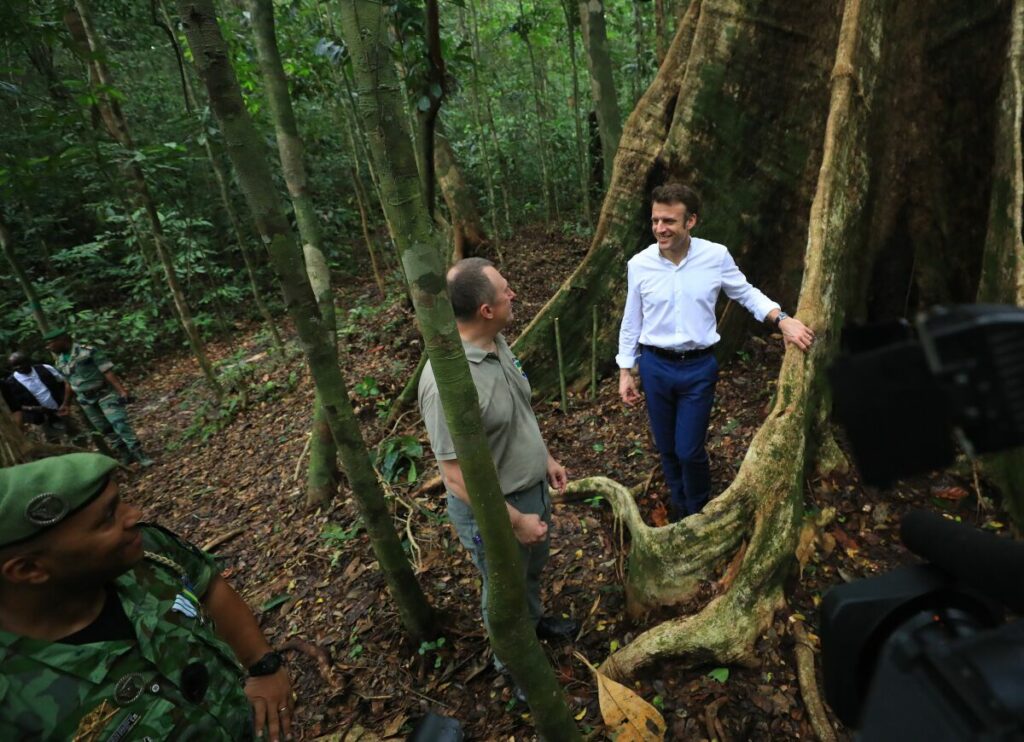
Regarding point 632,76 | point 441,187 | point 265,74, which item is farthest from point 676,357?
point 632,76

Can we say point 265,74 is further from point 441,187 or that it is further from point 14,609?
point 441,187

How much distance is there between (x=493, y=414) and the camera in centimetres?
235

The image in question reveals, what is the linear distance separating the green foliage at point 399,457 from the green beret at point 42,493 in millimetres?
3413

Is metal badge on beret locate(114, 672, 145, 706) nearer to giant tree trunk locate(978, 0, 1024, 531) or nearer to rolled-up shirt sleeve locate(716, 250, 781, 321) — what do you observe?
rolled-up shirt sleeve locate(716, 250, 781, 321)

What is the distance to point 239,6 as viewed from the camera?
28.8 ft

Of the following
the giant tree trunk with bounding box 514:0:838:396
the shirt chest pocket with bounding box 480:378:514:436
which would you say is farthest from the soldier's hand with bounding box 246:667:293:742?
the giant tree trunk with bounding box 514:0:838:396

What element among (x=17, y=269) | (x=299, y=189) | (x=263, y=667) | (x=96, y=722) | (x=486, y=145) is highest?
(x=486, y=145)

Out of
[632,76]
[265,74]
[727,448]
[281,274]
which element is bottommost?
[727,448]

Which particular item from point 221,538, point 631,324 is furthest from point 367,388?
point 631,324

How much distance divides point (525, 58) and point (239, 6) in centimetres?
1039

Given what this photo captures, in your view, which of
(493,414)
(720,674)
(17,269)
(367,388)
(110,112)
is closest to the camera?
(493,414)

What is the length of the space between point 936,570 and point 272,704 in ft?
7.69

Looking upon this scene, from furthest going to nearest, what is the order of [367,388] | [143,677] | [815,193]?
[367,388] → [815,193] → [143,677]

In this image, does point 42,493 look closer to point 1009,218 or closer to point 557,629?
point 557,629
